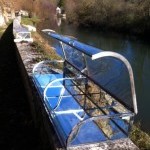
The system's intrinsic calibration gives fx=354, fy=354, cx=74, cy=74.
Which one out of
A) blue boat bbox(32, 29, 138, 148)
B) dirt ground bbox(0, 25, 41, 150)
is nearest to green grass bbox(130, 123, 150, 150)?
blue boat bbox(32, 29, 138, 148)

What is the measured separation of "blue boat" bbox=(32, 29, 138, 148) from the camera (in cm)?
364

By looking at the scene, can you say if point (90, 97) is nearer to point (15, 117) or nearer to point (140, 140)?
point (140, 140)

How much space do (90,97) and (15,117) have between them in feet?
6.92

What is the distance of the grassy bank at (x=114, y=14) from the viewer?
42188 millimetres

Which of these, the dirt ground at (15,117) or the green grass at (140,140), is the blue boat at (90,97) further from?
the green grass at (140,140)

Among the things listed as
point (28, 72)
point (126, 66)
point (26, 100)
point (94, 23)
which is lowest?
point (94, 23)

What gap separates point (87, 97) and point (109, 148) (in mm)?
1635

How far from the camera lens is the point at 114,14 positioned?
48.6 m

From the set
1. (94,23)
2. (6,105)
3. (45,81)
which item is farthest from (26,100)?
(94,23)

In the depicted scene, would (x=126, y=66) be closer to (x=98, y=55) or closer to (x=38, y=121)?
(x=98, y=55)

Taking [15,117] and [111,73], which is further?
[15,117]

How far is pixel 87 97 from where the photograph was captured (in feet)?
16.8

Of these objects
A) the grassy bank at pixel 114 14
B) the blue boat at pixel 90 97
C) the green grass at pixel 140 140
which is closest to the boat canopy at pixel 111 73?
the blue boat at pixel 90 97

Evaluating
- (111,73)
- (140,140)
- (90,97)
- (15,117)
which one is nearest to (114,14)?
(15,117)
